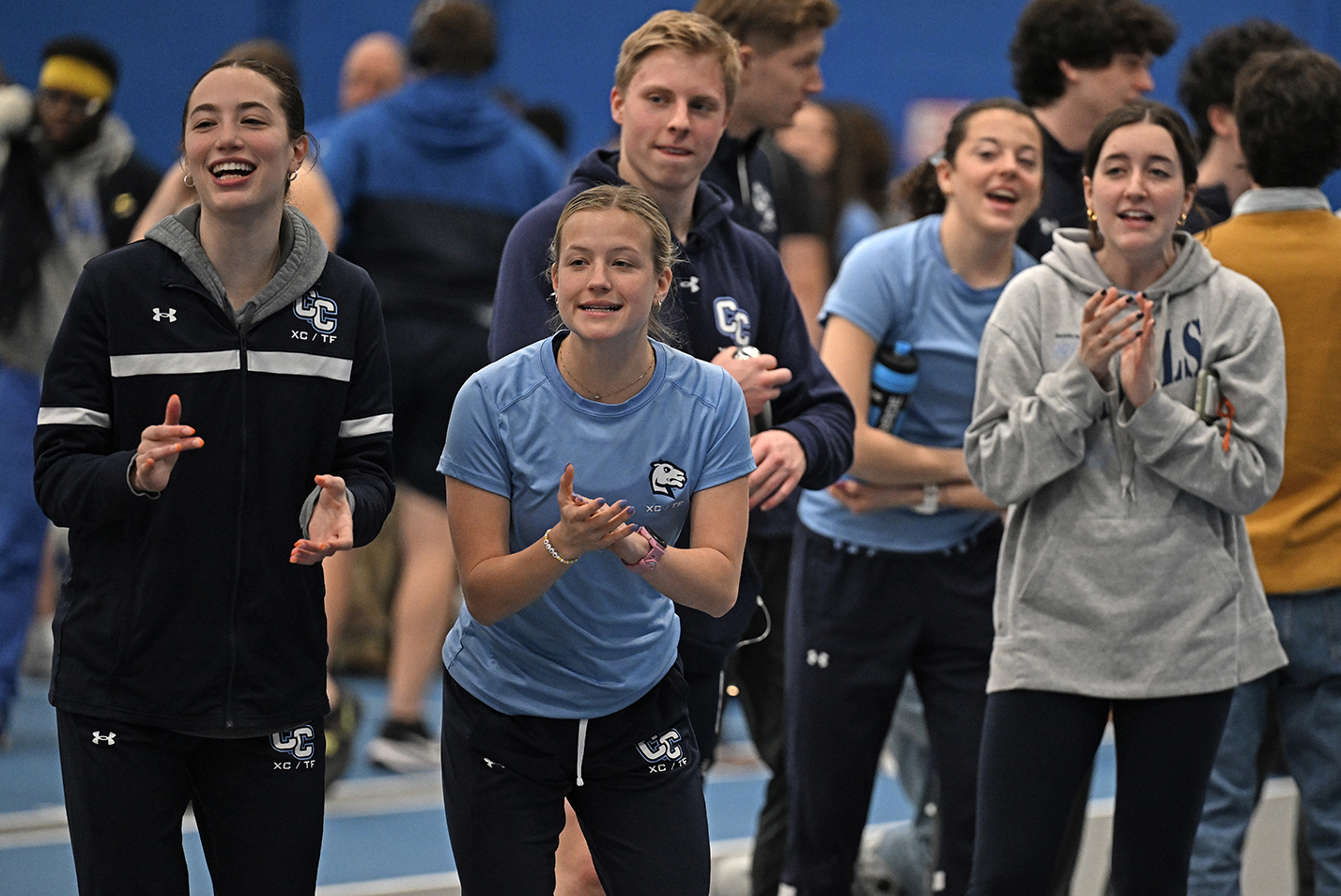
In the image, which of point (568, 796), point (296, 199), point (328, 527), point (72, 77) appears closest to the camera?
point (328, 527)

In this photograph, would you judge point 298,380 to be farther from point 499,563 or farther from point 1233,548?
point 1233,548

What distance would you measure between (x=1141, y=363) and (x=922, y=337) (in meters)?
0.76

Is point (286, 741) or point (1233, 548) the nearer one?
point (286, 741)

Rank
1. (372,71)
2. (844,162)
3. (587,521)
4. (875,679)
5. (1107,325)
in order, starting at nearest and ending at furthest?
1. (587,521)
2. (1107,325)
3. (875,679)
4. (844,162)
5. (372,71)

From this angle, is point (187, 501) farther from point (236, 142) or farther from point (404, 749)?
point (404, 749)

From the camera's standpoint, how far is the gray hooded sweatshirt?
9.31ft

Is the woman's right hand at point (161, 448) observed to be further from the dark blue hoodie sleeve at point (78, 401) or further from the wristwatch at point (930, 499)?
the wristwatch at point (930, 499)

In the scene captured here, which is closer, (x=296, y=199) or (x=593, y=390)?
(x=593, y=390)

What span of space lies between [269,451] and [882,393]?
1453 mm

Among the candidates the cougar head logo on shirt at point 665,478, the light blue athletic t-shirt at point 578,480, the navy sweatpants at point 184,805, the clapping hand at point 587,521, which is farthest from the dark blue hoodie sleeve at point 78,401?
the cougar head logo on shirt at point 665,478

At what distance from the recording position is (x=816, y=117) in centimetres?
668

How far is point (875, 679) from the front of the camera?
135 inches

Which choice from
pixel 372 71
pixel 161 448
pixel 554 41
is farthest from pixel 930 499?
pixel 554 41

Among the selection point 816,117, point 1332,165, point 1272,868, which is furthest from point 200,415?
point 816,117
